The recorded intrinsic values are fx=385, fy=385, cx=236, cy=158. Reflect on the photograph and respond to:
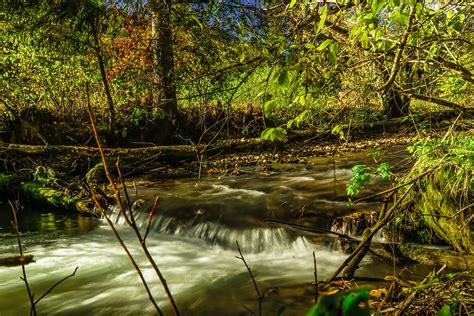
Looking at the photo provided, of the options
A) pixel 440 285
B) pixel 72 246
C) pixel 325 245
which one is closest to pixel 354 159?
pixel 325 245

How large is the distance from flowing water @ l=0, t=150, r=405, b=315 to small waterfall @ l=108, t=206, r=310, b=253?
0.6 inches

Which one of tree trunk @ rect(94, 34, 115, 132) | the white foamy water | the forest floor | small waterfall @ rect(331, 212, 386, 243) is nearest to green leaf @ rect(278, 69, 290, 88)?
the white foamy water

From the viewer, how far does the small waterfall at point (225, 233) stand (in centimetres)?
494

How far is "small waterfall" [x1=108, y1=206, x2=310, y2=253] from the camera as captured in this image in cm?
494

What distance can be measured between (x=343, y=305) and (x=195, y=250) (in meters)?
4.85

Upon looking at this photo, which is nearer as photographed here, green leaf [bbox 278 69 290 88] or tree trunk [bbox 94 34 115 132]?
green leaf [bbox 278 69 290 88]

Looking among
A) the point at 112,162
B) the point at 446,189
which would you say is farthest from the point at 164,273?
the point at 112,162

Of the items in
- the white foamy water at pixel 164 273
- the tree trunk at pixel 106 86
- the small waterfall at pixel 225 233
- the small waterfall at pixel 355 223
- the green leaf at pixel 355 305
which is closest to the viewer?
the green leaf at pixel 355 305

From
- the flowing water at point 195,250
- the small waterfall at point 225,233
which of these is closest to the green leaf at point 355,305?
the flowing water at point 195,250

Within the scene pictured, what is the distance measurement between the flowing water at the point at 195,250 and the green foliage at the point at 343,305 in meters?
2.72

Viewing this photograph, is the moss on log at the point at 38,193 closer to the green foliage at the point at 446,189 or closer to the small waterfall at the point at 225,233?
the small waterfall at the point at 225,233

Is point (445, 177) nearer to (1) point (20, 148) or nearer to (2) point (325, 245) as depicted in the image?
(2) point (325, 245)

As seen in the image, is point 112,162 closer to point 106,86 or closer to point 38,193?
point 38,193

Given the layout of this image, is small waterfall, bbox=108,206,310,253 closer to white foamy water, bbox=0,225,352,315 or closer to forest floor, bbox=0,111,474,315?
white foamy water, bbox=0,225,352,315
